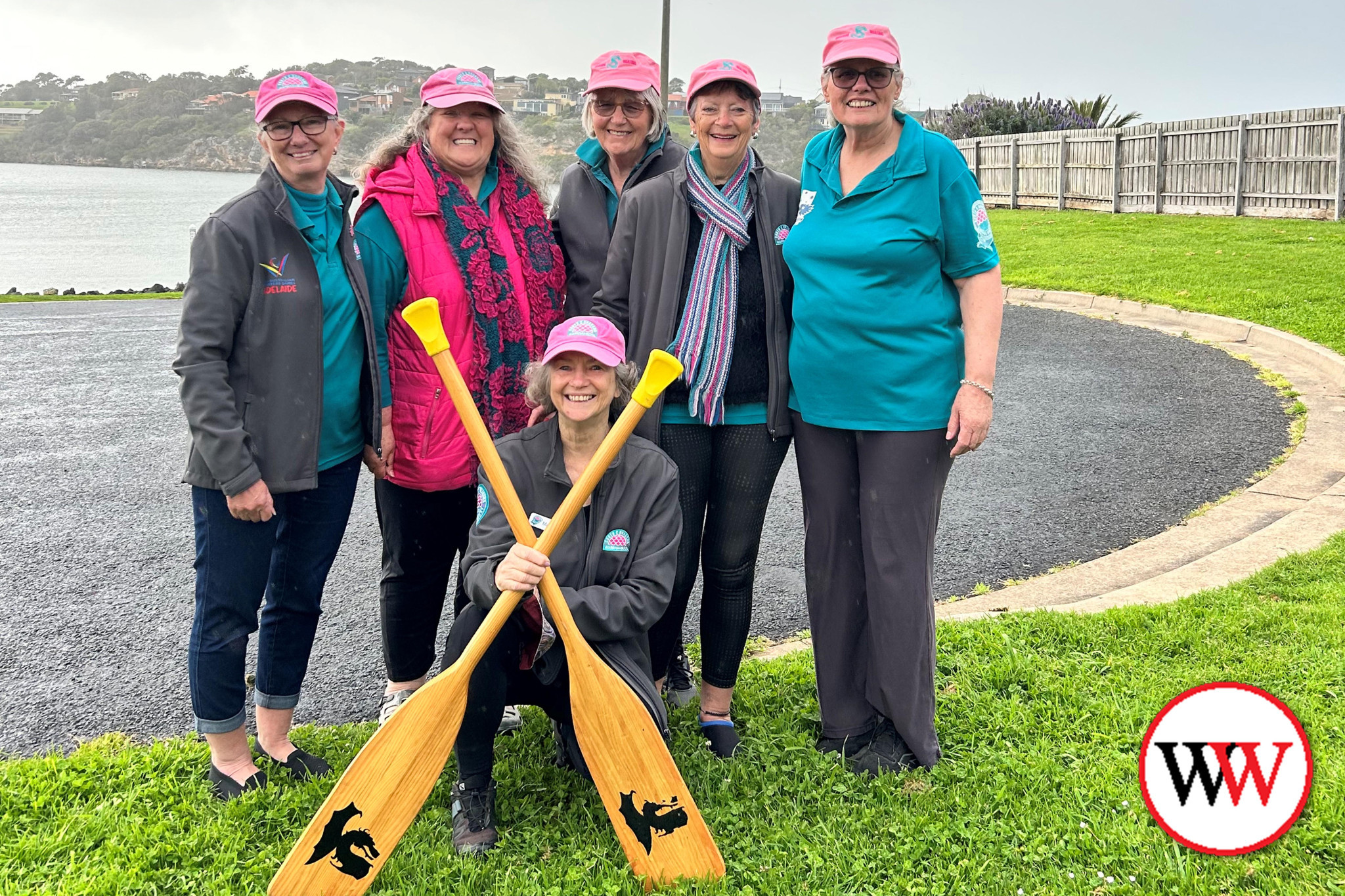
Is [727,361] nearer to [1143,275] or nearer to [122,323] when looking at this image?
[1143,275]

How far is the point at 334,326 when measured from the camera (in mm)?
3146

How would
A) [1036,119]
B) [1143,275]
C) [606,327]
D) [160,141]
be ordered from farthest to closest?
[160,141] → [1036,119] → [1143,275] → [606,327]

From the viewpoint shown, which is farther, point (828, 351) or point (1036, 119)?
point (1036, 119)

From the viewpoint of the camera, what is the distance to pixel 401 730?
2.91 m

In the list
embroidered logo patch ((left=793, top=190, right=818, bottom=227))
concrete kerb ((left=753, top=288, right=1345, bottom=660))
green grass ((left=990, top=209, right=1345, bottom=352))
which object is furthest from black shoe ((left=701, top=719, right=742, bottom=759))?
green grass ((left=990, top=209, right=1345, bottom=352))

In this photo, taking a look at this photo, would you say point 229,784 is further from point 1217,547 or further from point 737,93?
point 1217,547

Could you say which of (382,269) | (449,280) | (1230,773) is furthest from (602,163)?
(1230,773)

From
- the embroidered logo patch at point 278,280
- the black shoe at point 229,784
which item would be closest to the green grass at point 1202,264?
the embroidered logo patch at point 278,280

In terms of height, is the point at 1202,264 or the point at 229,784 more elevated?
the point at 1202,264

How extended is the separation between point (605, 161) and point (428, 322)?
1010 mm

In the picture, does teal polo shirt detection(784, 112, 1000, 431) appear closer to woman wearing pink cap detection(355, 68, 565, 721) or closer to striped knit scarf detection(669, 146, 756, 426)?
striped knit scarf detection(669, 146, 756, 426)

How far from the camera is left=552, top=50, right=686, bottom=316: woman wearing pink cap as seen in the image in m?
3.52

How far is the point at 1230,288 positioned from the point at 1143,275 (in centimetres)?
167

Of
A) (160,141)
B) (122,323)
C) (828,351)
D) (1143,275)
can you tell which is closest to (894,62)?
(828,351)
